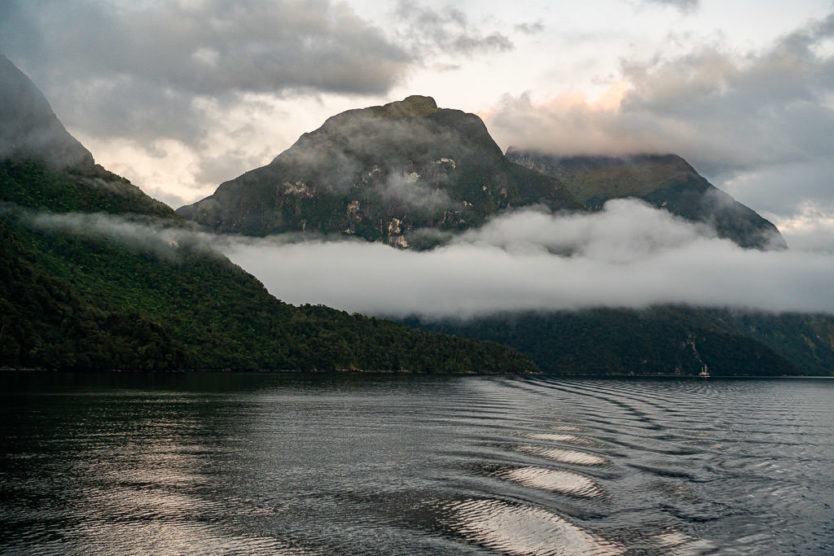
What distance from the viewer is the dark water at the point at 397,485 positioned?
37.7m

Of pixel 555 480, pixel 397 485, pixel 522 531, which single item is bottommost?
pixel 555 480

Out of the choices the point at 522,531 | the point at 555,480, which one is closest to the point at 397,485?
the point at 555,480

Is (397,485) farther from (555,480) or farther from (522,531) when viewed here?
(522,531)

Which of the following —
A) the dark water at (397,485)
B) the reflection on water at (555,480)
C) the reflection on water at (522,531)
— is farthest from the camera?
the reflection on water at (555,480)

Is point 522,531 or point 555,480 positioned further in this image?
point 555,480

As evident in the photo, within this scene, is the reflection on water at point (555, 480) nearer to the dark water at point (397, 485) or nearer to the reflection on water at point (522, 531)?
the dark water at point (397, 485)

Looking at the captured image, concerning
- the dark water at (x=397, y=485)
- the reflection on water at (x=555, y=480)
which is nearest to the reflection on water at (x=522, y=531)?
the dark water at (x=397, y=485)

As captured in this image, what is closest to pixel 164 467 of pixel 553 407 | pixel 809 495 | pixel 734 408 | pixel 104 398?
pixel 809 495

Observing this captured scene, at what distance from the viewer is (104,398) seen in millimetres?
119750

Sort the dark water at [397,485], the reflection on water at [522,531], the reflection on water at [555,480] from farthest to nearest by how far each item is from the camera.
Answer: the reflection on water at [555,480]
the dark water at [397,485]
the reflection on water at [522,531]

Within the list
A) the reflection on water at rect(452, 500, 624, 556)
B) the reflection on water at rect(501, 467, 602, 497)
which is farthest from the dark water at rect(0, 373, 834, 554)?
the reflection on water at rect(501, 467, 602, 497)

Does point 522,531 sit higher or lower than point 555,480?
higher

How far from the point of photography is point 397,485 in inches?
2078

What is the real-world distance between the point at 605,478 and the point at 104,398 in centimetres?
9819
